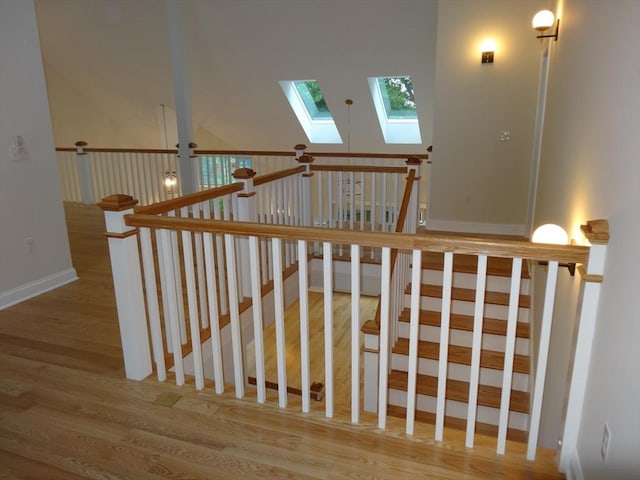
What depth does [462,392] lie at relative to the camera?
11.7 ft

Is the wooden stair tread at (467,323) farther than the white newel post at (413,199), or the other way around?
the white newel post at (413,199)

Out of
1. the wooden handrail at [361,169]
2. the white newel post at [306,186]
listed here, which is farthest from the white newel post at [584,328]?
the white newel post at [306,186]

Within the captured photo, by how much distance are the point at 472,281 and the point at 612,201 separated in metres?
2.77

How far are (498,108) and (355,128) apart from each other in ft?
11.7

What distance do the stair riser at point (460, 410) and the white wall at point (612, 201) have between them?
1725mm

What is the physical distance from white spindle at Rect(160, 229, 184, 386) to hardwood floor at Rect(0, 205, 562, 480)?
0.45 feet

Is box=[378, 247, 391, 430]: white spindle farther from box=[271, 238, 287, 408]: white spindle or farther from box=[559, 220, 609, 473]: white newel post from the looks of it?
box=[559, 220, 609, 473]: white newel post

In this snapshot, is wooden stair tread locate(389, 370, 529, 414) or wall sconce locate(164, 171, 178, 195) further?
wall sconce locate(164, 171, 178, 195)

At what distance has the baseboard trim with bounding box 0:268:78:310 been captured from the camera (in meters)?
3.52

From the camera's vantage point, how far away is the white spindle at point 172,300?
221 centimetres

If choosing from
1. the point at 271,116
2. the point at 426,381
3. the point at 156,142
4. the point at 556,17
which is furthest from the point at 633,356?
the point at 156,142

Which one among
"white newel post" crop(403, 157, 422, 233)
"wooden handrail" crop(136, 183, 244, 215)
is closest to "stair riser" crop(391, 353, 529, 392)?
"white newel post" crop(403, 157, 422, 233)

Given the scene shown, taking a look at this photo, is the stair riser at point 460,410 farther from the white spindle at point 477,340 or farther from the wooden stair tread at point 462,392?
the white spindle at point 477,340

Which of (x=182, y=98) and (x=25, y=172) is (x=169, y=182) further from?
(x=25, y=172)
